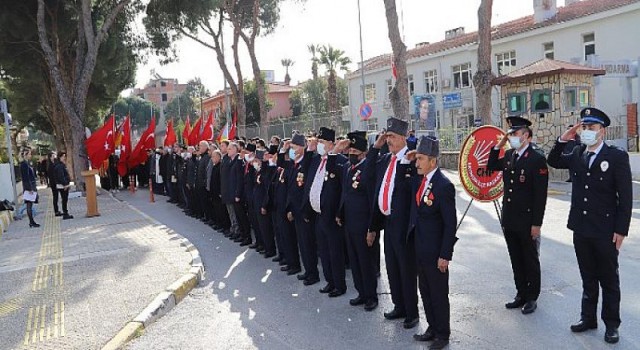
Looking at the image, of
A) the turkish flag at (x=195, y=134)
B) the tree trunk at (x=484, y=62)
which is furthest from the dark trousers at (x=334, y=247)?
the tree trunk at (x=484, y=62)

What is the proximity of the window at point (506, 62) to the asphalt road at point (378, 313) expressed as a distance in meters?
→ 27.0

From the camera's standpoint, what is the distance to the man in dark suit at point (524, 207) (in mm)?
5242

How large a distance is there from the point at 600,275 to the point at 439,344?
4.90 ft

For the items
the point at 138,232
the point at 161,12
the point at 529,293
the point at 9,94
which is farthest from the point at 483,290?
the point at 9,94

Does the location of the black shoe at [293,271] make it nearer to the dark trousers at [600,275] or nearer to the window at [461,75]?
the dark trousers at [600,275]

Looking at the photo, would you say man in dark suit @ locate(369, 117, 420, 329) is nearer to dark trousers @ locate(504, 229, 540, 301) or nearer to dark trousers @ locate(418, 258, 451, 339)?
dark trousers @ locate(418, 258, 451, 339)

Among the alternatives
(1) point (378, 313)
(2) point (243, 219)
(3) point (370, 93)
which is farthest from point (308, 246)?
(3) point (370, 93)

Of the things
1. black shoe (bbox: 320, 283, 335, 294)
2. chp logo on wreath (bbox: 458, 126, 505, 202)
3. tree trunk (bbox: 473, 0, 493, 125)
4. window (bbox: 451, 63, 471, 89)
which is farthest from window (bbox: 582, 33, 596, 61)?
black shoe (bbox: 320, 283, 335, 294)

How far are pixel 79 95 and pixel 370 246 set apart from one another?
18.3m

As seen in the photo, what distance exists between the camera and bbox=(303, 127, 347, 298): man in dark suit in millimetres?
6434

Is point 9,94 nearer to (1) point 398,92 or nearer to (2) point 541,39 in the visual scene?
(1) point 398,92

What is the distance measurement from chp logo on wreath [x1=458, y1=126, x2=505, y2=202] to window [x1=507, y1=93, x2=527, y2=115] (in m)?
12.1

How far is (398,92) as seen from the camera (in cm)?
1872

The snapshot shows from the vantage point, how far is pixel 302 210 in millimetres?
6988
